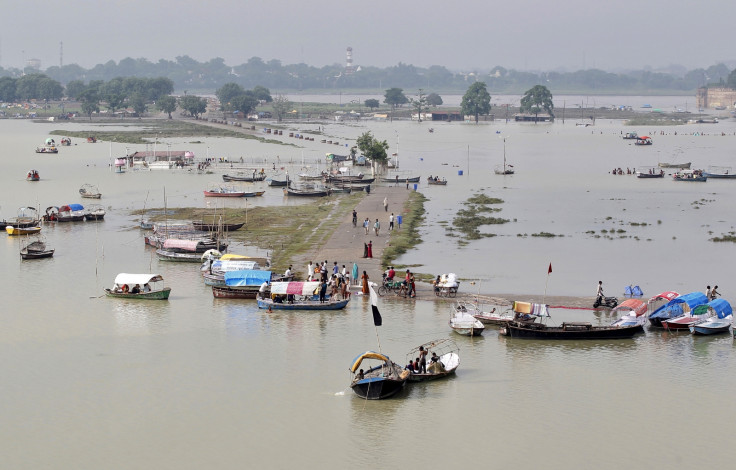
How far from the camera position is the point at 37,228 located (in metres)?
47.6

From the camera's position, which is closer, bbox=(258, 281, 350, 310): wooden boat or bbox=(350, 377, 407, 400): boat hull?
bbox=(350, 377, 407, 400): boat hull

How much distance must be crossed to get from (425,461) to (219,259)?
57.9 feet

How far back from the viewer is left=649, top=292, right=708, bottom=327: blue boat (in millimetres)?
30859

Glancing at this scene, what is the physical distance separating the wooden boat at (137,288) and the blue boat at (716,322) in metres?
18.2

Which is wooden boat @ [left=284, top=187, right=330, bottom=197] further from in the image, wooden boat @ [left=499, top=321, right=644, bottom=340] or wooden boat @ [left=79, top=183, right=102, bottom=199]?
wooden boat @ [left=499, top=321, right=644, bottom=340]

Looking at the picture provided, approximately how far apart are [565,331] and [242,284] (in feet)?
38.4

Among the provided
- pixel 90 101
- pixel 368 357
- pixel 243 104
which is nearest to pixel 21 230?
pixel 368 357

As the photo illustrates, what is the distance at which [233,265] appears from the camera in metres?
36.3

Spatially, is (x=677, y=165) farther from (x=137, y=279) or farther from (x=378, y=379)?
(x=378, y=379)

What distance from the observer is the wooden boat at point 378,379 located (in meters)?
24.6

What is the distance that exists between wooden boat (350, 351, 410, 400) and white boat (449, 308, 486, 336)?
4610 millimetres

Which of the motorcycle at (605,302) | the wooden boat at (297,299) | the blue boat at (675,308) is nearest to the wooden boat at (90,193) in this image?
the wooden boat at (297,299)

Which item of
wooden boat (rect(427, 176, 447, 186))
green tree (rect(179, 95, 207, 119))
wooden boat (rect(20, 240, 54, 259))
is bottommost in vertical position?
wooden boat (rect(20, 240, 54, 259))

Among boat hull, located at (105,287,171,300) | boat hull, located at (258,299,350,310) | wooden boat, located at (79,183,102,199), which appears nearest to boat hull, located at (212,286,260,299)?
boat hull, located at (258,299,350,310)
